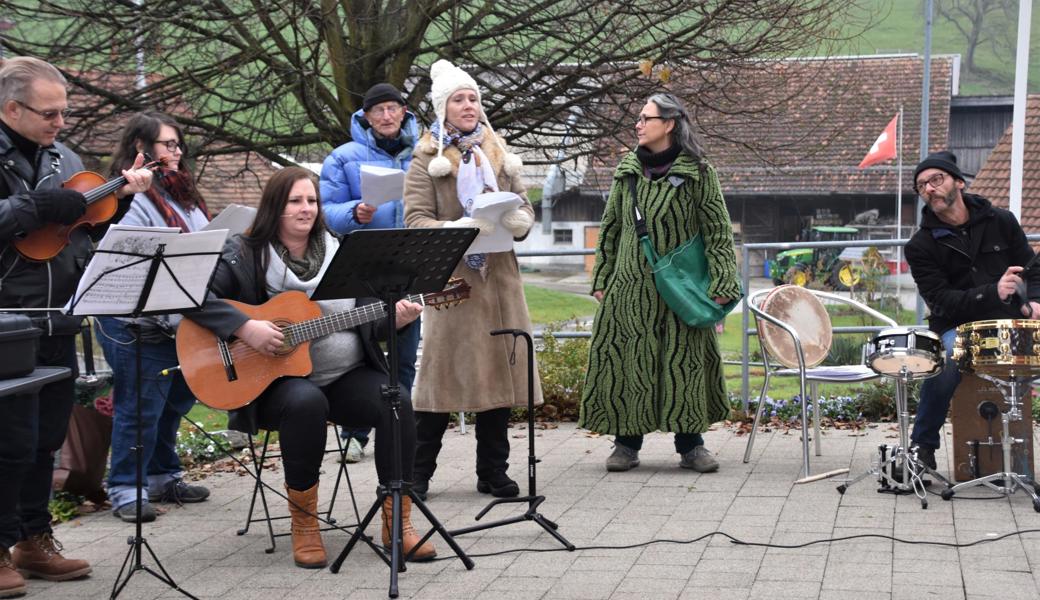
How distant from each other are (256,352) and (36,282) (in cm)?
93

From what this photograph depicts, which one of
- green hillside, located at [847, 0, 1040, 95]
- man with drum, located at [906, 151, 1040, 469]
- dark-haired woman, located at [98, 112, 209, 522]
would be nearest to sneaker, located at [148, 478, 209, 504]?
dark-haired woman, located at [98, 112, 209, 522]

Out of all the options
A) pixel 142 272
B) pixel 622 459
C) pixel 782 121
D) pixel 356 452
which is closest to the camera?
pixel 142 272

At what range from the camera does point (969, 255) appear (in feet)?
21.8

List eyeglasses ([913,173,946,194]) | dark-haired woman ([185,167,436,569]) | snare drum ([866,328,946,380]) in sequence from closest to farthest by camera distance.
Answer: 1. dark-haired woman ([185,167,436,569])
2. snare drum ([866,328,946,380])
3. eyeglasses ([913,173,946,194])

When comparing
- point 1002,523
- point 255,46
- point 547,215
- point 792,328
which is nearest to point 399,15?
point 255,46

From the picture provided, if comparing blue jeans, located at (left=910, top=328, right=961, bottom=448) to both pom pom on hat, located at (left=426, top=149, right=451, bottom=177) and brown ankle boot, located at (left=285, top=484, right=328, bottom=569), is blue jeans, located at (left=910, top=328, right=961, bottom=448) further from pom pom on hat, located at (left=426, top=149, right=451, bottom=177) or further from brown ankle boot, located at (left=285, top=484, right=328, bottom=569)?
brown ankle boot, located at (left=285, top=484, right=328, bottom=569)

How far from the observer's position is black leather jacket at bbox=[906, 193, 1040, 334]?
665cm

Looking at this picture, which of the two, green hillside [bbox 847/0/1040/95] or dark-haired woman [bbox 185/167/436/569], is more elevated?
green hillside [bbox 847/0/1040/95]

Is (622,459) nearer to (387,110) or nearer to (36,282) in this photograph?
(387,110)

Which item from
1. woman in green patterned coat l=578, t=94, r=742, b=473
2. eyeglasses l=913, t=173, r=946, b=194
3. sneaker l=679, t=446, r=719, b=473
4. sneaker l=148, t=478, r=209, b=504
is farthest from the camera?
sneaker l=679, t=446, r=719, b=473

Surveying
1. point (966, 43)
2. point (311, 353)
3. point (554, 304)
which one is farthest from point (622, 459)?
point (966, 43)

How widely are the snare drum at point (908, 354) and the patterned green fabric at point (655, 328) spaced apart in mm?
986

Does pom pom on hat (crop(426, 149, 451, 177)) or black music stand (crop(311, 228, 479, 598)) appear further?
pom pom on hat (crop(426, 149, 451, 177))

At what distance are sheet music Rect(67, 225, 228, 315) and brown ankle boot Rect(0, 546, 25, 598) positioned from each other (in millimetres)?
1133
